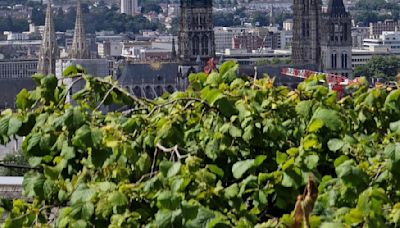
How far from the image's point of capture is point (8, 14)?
490 ft

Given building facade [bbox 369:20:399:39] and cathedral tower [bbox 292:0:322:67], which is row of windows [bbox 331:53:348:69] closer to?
cathedral tower [bbox 292:0:322:67]

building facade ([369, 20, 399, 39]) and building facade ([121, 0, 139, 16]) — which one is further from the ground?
building facade ([121, 0, 139, 16])

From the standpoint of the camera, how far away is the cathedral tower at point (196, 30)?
67438 mm

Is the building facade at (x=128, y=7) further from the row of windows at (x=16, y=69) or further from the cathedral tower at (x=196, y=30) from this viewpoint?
the cathedral tower at (x=196, y=30)

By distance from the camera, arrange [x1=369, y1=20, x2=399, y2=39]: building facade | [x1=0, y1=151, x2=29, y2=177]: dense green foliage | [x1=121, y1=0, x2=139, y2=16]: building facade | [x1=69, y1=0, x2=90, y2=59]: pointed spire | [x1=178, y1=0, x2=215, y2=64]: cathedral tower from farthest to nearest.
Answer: [x1=121, y1=0, x2=139, y2=16]: building facade
[x1=369, y1=20, x2=399, y2=39]: building facade
[x1=178, y1=0, x2=215, y2=64]: cathedral tower
[x1=69, y1=0, x2=90, y2=59]: pointed spire
[x1=0, y1=151, x2=29, y2=177]: dense green foliage

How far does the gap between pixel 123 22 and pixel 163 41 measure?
23.4m

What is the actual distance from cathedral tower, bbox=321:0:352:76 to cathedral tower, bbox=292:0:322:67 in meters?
0.38

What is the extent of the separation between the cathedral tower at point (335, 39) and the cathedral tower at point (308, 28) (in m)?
0.38

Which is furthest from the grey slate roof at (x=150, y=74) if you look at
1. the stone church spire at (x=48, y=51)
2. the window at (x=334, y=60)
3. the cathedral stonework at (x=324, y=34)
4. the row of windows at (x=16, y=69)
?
the row of windows at (x=16, y=69)

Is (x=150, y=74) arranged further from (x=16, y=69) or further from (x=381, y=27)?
(x=381, y=27)

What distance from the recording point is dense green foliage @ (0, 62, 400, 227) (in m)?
7.25

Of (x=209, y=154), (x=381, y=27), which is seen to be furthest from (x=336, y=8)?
(x=209, y=154)

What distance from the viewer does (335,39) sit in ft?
235

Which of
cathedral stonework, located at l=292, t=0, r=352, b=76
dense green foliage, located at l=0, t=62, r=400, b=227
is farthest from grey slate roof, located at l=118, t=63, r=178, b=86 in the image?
dense green foliage, located at l=0, t=62, r=400, b=227
